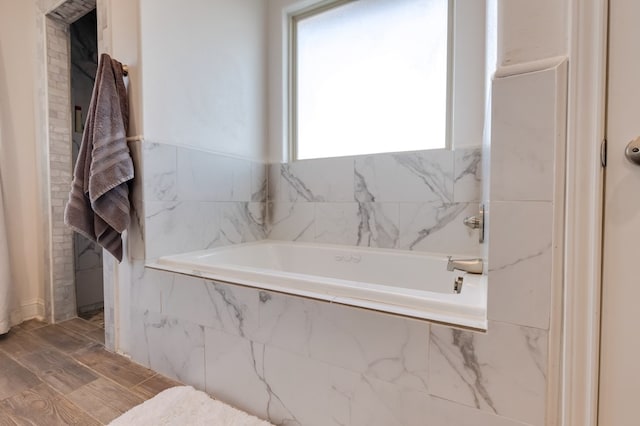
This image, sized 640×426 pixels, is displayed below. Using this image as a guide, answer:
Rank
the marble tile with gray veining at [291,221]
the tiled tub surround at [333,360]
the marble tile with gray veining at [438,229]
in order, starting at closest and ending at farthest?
the tiled tub surround at [333,360], the marble tile with gray veining at [438,229], the marble tile with gray veining at [291,221]

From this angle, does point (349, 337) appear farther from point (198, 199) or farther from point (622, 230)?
point (198, 199)

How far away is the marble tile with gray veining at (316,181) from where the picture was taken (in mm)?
1996

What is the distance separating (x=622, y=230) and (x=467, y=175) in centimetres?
102

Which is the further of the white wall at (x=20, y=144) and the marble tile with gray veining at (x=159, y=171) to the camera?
the white wall at (x=20, y=144)

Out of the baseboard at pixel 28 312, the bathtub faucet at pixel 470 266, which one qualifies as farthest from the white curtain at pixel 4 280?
the bathtub faucet at pixel 470 266

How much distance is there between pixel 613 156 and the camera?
0.65 m

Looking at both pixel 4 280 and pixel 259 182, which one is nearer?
pixel 4 280

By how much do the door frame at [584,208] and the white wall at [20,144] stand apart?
2880 mm

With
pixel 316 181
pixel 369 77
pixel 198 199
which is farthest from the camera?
pixel 316 181

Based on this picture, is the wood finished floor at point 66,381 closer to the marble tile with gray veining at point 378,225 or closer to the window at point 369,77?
the marble tile with gray veining at point 378,225

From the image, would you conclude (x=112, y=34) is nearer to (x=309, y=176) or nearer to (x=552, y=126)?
(x=309, y=176)

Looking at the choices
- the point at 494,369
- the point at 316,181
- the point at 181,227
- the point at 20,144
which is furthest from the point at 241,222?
the point at 494,369

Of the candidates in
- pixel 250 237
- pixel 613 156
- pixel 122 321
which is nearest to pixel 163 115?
pixel 250 237

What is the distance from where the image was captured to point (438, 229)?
171 cm
